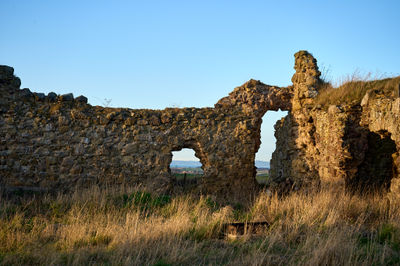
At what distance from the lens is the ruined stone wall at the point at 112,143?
9.04 m

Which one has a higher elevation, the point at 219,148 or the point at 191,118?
the point at 191,118

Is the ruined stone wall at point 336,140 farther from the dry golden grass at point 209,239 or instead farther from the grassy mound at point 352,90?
the dry golden grass at point 209,239

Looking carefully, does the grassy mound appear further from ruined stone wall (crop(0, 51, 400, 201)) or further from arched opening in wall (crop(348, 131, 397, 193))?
arched opening in wall (crop(348, 131, 397, 193))

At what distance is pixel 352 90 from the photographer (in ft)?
29.2

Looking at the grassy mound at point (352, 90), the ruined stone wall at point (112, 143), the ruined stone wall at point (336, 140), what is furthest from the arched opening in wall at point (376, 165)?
the ruined stone wall at point (112, 143)

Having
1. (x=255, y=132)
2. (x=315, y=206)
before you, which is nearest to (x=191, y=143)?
(x=255, y=132)

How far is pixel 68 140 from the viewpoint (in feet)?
30.3

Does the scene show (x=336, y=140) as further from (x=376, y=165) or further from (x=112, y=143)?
(x=112, y=143)

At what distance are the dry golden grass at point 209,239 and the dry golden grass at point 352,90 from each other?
113 inches

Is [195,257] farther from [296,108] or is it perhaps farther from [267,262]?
[296,108]

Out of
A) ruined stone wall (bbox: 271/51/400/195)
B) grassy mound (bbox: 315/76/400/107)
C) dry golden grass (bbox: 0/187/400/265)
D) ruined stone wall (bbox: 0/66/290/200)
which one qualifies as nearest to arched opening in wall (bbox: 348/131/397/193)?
ruined stone wall (bbox: 271/51/400/195)

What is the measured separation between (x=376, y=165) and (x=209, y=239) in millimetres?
6207

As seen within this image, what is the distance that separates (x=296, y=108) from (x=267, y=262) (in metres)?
7.23

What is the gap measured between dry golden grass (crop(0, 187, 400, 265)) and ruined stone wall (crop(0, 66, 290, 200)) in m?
2.27
